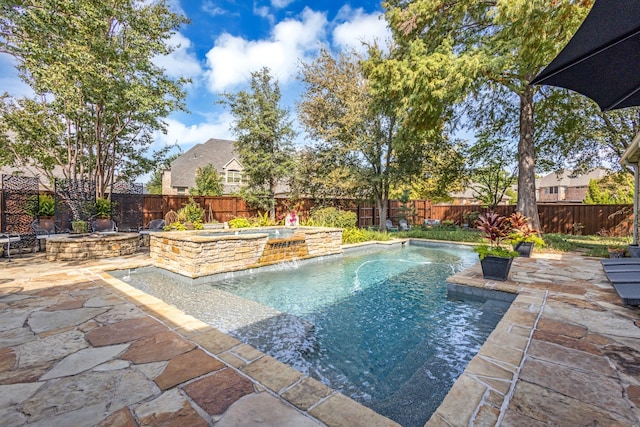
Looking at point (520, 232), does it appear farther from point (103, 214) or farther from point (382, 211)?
point (103, 214)

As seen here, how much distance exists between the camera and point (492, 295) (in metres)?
4.66

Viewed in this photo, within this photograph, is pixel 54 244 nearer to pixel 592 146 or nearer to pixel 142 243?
pixel 142 243

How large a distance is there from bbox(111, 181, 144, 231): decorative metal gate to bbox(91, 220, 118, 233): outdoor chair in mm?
699

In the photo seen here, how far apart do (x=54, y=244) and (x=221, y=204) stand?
7.75 metres

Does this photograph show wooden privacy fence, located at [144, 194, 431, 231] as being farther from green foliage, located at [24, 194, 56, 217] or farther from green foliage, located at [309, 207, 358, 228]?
green foliage, located at [24, 194, 56, 217]

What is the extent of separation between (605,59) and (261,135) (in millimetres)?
13224

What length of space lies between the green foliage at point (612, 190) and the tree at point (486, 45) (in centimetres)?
837

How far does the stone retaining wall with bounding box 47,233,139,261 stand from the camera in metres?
6.62

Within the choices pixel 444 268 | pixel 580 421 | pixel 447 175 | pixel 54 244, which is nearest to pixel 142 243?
pixel 54 244

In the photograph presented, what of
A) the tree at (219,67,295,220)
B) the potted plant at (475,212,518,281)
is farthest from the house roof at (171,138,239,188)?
the potted plant at (475,212,518,281)

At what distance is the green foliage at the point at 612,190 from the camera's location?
1426 cm

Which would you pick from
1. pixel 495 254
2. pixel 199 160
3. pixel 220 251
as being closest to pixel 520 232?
pixel 495 254

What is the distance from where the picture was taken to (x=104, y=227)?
28.6ft

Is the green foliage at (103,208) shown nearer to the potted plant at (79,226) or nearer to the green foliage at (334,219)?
the potted plant at (79,226)
